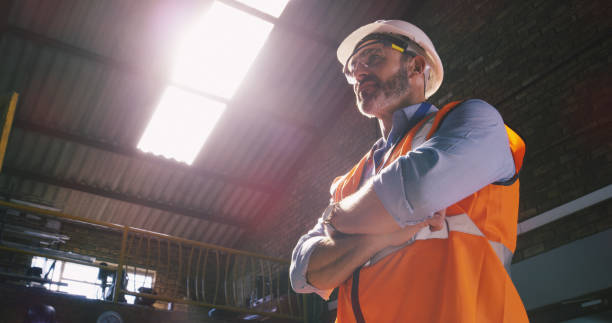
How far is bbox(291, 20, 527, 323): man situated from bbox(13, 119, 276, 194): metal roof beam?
8.48m

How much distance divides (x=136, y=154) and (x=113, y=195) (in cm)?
112

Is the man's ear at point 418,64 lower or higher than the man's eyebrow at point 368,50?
lower

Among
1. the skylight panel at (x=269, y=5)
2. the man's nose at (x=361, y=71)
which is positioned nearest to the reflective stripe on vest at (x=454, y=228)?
the man's nose at (x=361, y=71)

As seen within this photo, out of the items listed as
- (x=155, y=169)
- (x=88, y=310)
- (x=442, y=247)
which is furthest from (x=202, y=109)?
(x=442, y=247)

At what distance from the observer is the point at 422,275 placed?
3.48 feet

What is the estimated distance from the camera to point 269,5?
782cm

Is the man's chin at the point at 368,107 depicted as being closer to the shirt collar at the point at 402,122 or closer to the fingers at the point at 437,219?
the shirt collar at the point at 402,122

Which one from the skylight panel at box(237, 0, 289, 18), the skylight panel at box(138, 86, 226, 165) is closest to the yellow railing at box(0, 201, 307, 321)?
the skylight panel at box(138, 86, 226, 165)

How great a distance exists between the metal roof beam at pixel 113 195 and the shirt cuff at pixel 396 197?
9.54m

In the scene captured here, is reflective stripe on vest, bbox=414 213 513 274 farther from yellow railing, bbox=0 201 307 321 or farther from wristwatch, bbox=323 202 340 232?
yellow railing, bbox=0 201 307 321

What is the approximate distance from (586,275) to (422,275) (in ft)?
12.5

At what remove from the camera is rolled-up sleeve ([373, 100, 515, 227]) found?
997 millimetres

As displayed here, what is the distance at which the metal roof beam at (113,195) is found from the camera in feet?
30.8

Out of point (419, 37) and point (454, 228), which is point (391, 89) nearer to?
point (419, 37)
